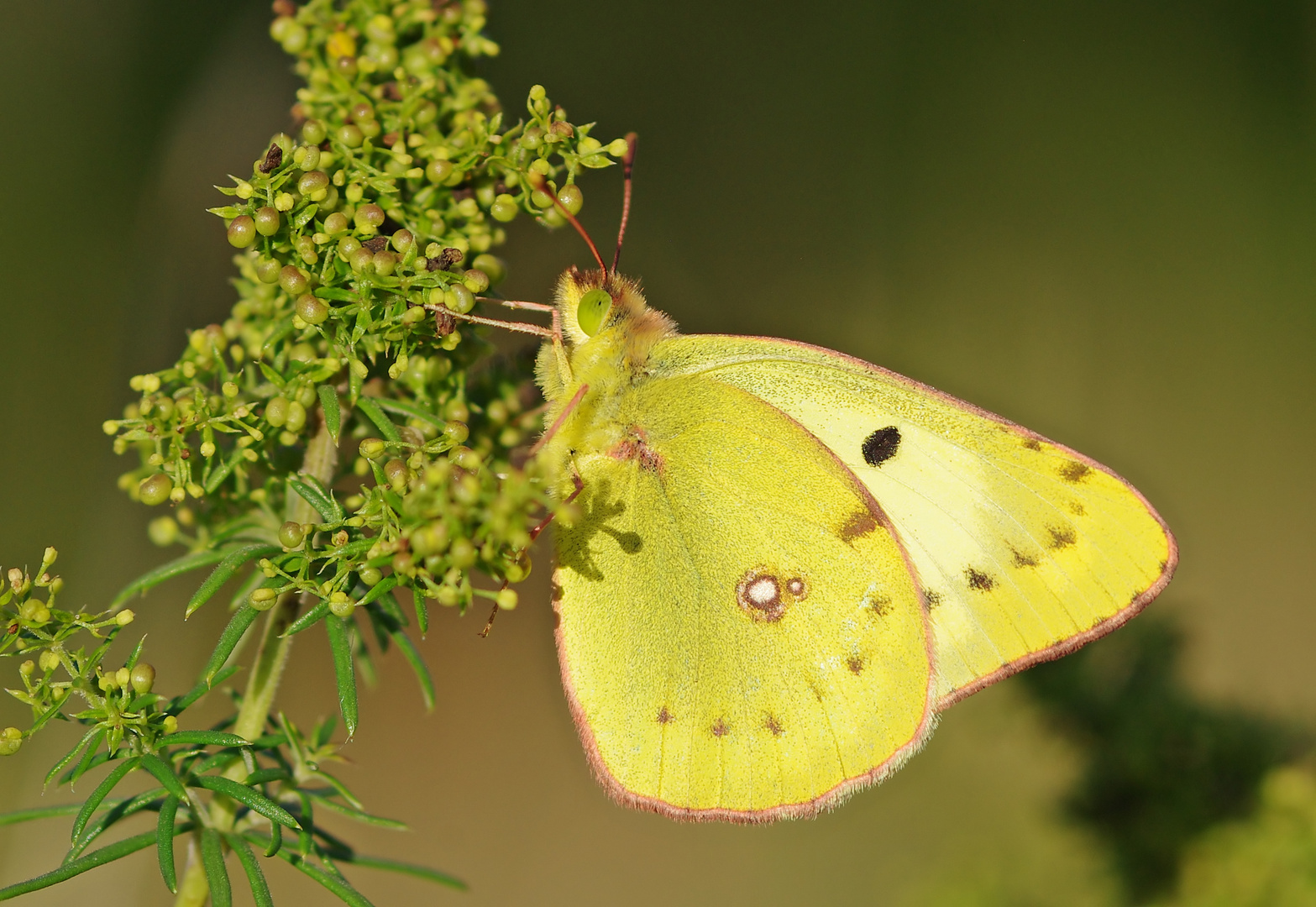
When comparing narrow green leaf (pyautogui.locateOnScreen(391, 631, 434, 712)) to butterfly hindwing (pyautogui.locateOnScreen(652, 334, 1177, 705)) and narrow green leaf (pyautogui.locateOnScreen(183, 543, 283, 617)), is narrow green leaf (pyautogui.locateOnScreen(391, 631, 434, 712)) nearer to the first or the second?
narrow green leaf (pyautogui.locateOnScreen(183, 543, 283, 617))

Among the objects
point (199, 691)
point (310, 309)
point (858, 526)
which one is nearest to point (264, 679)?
point (199, 691)

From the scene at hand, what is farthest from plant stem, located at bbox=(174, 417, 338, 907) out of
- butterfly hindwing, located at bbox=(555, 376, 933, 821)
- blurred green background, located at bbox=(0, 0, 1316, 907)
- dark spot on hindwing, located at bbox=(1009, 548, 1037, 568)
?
blurred green background, located at bbox=(0, 0, 1316, 907)

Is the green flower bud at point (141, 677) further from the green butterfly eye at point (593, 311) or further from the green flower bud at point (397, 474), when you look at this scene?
the green butterfly eye at point (593, 311)

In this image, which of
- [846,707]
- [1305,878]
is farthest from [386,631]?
[1305,878]

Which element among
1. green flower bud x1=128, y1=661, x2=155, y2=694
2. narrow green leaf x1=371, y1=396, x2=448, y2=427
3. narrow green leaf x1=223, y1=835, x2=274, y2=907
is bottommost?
narrow green leaf x1=223, y1=835, x2=274, y2=907

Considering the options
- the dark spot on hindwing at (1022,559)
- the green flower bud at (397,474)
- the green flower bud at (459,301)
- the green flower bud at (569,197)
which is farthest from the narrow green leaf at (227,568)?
the dark spot on hindwing at (1022,559)
